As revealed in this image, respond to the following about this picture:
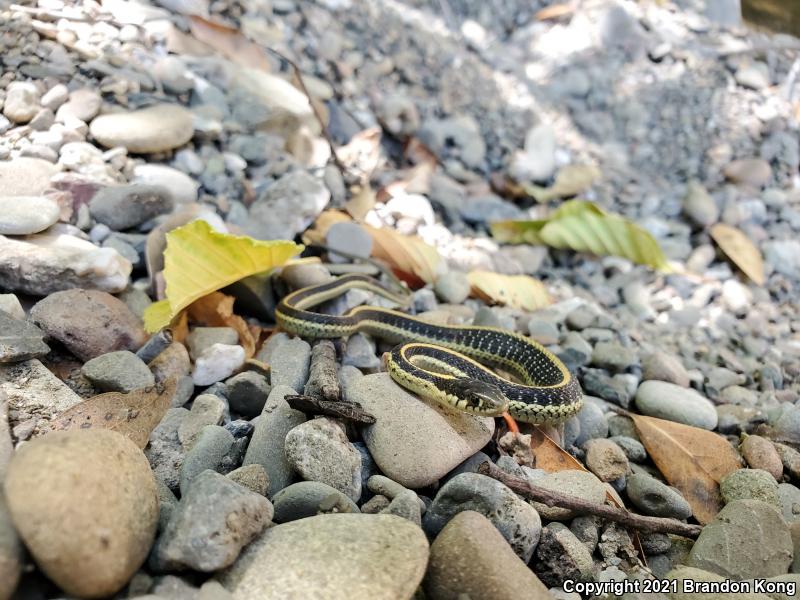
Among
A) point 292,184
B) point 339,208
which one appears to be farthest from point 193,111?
point 339,208

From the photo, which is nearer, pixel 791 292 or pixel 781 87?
pixel 791 292

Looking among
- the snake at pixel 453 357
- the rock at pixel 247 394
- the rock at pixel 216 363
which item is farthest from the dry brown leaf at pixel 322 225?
the rock at pixel 247 394

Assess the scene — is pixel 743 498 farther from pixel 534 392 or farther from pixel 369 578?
pixel 369 578

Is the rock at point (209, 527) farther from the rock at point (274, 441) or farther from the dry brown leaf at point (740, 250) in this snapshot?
the dry brown leaf at point (740, 250)

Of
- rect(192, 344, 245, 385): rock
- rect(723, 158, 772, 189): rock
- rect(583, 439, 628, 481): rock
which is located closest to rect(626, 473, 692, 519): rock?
rect(583, 439, 628, 481): rock

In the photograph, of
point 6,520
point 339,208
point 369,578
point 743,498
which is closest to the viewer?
point 6,520

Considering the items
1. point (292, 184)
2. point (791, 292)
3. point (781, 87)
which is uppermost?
point (781, 87)

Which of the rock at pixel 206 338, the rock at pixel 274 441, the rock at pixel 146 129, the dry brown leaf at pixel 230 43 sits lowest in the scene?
the rock at pixel 206 338
